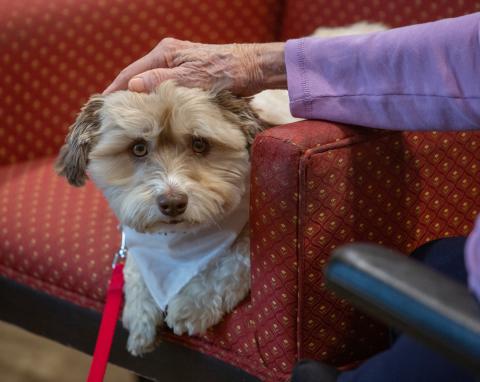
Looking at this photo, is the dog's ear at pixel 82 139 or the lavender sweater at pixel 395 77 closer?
the lavender sweater at pixel 395 77

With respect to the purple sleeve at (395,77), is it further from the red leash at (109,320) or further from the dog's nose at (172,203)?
the red leash at (109,320)

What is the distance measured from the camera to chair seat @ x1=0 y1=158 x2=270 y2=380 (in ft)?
4.39

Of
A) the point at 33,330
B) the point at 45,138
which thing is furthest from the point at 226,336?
the point at 45,138

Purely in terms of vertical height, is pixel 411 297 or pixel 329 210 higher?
pixel 411 297

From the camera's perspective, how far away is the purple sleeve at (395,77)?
3.30ft

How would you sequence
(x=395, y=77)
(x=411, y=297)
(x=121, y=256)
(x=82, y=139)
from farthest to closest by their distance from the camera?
1. (x=121, y=256)
2. (x=82, y=139)
3. (x=395, y=77)
4. (x=411, y=297)

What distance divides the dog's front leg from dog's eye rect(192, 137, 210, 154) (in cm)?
31

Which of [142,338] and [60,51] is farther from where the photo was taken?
A: [60,51]

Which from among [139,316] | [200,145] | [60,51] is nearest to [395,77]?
[200,145]

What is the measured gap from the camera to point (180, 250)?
1.31 meters

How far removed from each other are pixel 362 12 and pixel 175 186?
40.8 inches

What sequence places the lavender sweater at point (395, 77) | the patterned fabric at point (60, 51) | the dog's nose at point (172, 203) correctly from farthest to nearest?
the patterned fabric at point (60, 51) < the dog's nose at point (172, 203) < the lavender sweater at point (395, 77)

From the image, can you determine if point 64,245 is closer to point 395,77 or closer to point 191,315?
point 191,315

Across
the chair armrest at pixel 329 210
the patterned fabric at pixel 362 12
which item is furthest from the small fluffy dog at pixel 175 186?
the patterned fabric at pixel 362 12
